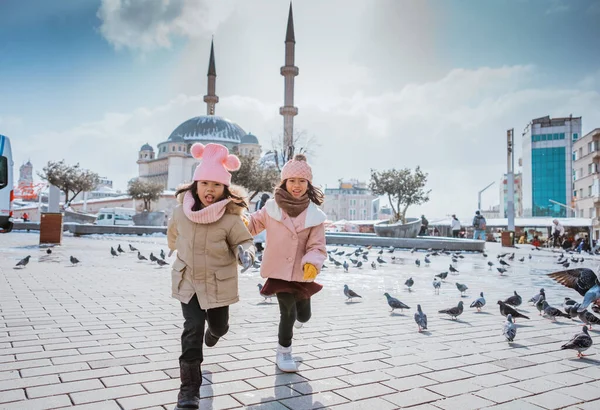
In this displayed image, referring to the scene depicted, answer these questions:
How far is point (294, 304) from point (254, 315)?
79.3 inches

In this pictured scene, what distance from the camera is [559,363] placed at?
3.58 m

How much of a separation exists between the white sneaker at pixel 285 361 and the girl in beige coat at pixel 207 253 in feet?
1.69

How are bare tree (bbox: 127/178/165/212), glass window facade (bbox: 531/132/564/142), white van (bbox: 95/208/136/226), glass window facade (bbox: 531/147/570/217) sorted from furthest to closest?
glass window facade (bbox: 531/132/564/142) → glass window facade (bbox: 531/147/570/217) → bare tree (bbox: 127/178/165/212) → white van (bbox: 95/208/136/226)

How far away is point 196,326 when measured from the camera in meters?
2.75

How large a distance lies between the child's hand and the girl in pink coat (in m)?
0.54

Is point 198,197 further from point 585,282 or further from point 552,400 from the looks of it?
point 585,282

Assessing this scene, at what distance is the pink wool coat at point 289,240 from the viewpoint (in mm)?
3371

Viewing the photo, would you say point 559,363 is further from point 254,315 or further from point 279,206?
point 254,315

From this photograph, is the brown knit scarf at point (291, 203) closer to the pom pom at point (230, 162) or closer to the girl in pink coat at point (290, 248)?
the girl in pink coat at point (290, 248)

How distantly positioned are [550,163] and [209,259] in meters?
90.7

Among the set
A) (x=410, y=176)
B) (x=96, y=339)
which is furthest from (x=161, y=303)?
(x=410, y=176)

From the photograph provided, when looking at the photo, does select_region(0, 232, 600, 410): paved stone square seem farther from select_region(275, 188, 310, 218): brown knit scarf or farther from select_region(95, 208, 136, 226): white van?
select_region(95, 208, 136, 226): white van

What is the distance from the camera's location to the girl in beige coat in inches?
109

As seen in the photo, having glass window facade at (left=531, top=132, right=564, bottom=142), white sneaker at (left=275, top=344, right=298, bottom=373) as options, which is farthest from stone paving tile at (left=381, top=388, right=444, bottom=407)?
glass window facade at (left=531, top=132, right=564, bottom=142)
